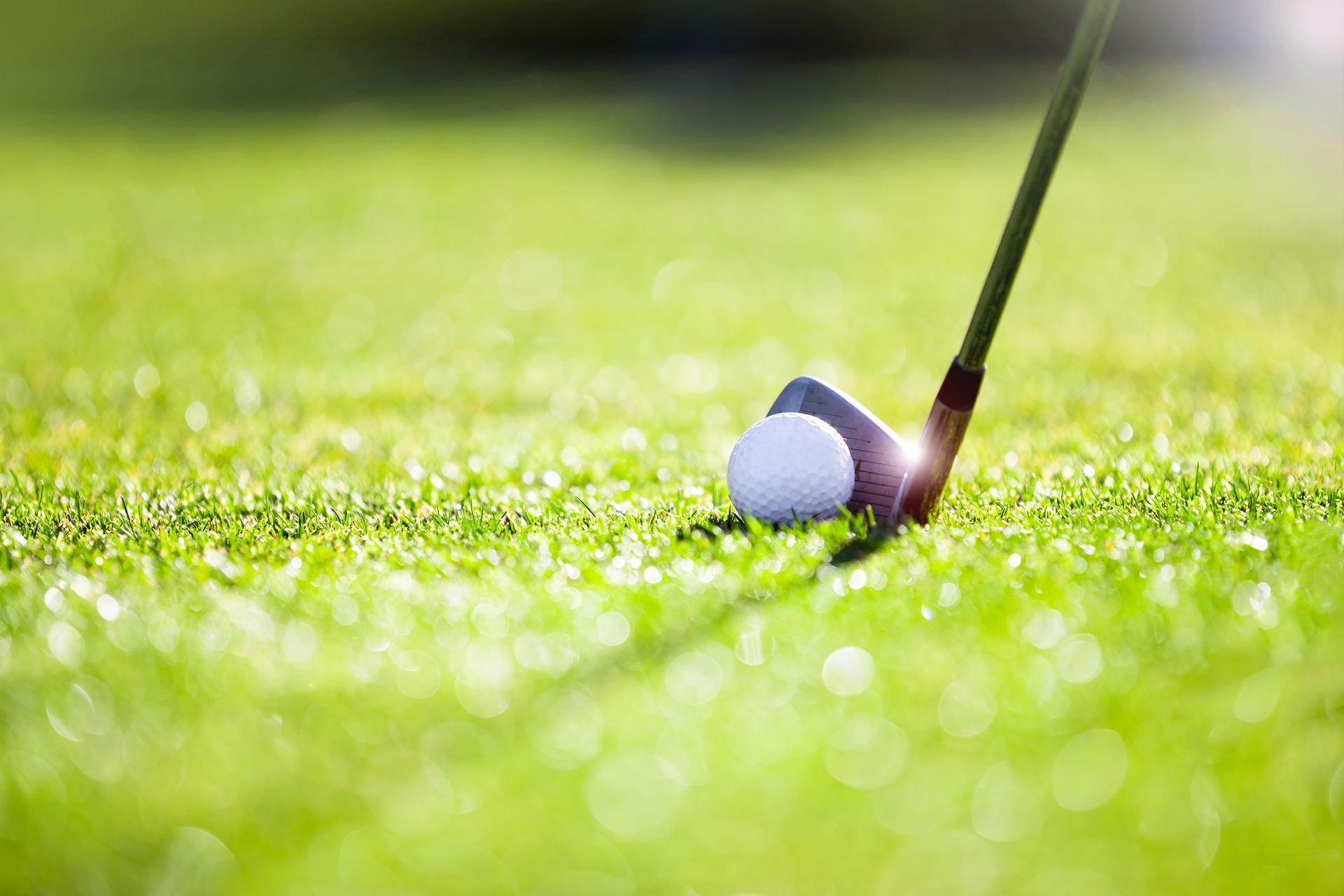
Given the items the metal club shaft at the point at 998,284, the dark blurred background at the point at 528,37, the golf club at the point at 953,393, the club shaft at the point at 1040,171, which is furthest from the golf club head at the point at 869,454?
the dark blurred background at the point at 528,37

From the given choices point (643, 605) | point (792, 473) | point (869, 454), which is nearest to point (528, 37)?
point (869, 454)

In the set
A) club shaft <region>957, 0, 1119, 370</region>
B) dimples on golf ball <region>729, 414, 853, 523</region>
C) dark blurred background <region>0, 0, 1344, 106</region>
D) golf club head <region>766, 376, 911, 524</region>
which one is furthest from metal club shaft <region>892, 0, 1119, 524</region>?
dark blurred background <region>0, 0, 1344, 106</region>

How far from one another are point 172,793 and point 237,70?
21367 millimetres

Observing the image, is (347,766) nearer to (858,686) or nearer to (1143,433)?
(858,686)

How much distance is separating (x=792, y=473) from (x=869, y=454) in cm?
33

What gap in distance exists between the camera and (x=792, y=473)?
3559 millimetres

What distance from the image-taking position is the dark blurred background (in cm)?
2053

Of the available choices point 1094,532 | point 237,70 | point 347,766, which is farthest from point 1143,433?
point 237,70

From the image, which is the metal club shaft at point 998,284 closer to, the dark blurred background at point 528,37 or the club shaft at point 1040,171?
the club shaft at point 1040,171

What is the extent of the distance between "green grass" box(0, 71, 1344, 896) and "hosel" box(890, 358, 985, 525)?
0.11 metres

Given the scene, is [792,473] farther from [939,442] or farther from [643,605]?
[643,605]

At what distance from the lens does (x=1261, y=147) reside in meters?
15.5

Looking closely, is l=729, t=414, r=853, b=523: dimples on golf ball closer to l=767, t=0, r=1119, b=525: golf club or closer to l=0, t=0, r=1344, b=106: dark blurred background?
l=767, t=0, r=1119, b=525: golf club

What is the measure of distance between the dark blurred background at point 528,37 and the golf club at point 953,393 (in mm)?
17987
